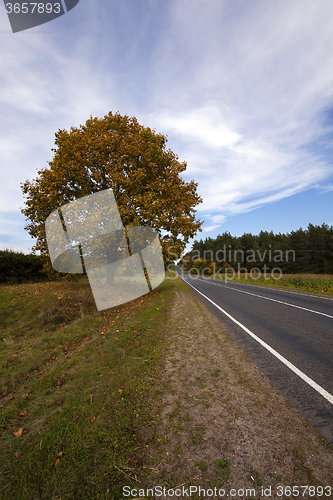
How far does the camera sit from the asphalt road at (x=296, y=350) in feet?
11.2

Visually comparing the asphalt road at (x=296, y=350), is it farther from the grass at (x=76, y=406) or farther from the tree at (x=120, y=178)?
the tree at (x=120, y=178)

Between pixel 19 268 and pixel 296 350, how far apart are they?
2078 centimetres

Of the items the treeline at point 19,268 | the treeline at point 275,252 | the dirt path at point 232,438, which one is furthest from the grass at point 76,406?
the treeline at point 275,252

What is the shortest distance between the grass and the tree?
7.05m

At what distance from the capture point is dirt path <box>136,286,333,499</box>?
7.48ft

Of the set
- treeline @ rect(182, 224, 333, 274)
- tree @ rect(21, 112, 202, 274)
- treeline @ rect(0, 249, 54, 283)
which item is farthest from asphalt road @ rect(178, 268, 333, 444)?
treeline @ rect(182, 224, 333, 274)

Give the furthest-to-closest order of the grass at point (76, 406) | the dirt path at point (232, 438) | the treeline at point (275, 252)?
the treeline at point (275, 252), the grass at point (76, 406), the dirt path at point (232, 438)

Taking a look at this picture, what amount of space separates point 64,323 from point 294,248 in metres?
71.0

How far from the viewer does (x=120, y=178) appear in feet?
44.0

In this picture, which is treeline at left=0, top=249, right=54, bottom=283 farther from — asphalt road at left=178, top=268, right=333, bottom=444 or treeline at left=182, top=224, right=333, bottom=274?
treeline at left=182, top=224, right=333, bottom=274

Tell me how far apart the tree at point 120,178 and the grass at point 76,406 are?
7.05 meters

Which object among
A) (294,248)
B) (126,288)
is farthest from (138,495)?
(294,248)

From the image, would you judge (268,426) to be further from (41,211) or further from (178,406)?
(41,211)

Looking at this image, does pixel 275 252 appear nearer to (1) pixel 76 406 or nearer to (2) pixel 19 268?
(2) pixel 19 268
